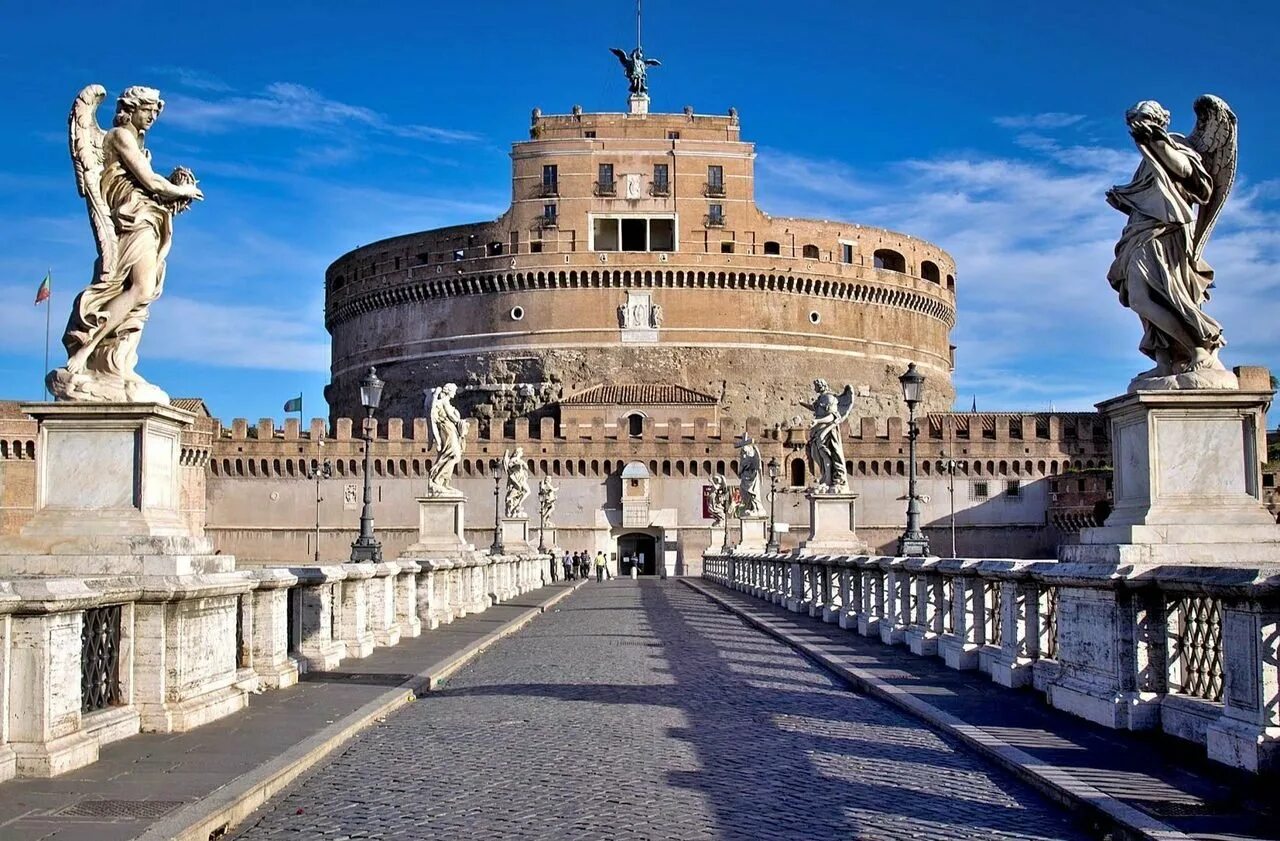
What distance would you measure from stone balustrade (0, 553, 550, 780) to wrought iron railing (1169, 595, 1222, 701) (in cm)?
505

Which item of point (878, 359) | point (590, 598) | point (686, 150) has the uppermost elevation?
point (686, 150)

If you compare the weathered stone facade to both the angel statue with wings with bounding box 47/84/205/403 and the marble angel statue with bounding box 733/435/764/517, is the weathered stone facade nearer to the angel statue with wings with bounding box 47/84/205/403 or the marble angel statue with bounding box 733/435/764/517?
the marble angel statue with bounding box 733/435/764/517

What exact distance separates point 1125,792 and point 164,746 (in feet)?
14.6

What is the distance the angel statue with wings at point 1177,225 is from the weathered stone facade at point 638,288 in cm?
6732

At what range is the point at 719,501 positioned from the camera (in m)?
60.7

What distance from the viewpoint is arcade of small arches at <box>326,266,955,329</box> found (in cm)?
7625

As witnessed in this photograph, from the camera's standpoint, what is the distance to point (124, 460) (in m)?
7.74

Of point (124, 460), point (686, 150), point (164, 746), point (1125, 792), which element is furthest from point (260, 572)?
point (686, 150)

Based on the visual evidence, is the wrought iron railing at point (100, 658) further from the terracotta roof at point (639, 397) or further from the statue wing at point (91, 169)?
the terracotta roof at point (639, 397)

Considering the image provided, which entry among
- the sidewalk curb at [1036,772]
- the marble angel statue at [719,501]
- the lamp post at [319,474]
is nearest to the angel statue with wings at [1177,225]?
the sidewalk curb at [1036,772]

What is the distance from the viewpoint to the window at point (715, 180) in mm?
77750

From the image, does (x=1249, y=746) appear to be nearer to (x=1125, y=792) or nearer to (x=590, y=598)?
(x=1125, y=792)

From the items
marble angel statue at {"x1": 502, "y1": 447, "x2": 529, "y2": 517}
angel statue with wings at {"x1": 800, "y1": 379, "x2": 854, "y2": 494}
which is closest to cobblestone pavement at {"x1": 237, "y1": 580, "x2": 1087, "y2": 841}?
angel statue with wings at {"x1": 800, "y1": 379, "x2": 854, "y2": 494}

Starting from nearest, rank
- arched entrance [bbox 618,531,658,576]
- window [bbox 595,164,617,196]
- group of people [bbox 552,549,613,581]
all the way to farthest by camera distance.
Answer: group of people [bbox 552,549,613,581]
arched entrance [bbox 618,531,658,576]
window [bbox 595,164,617,196]
